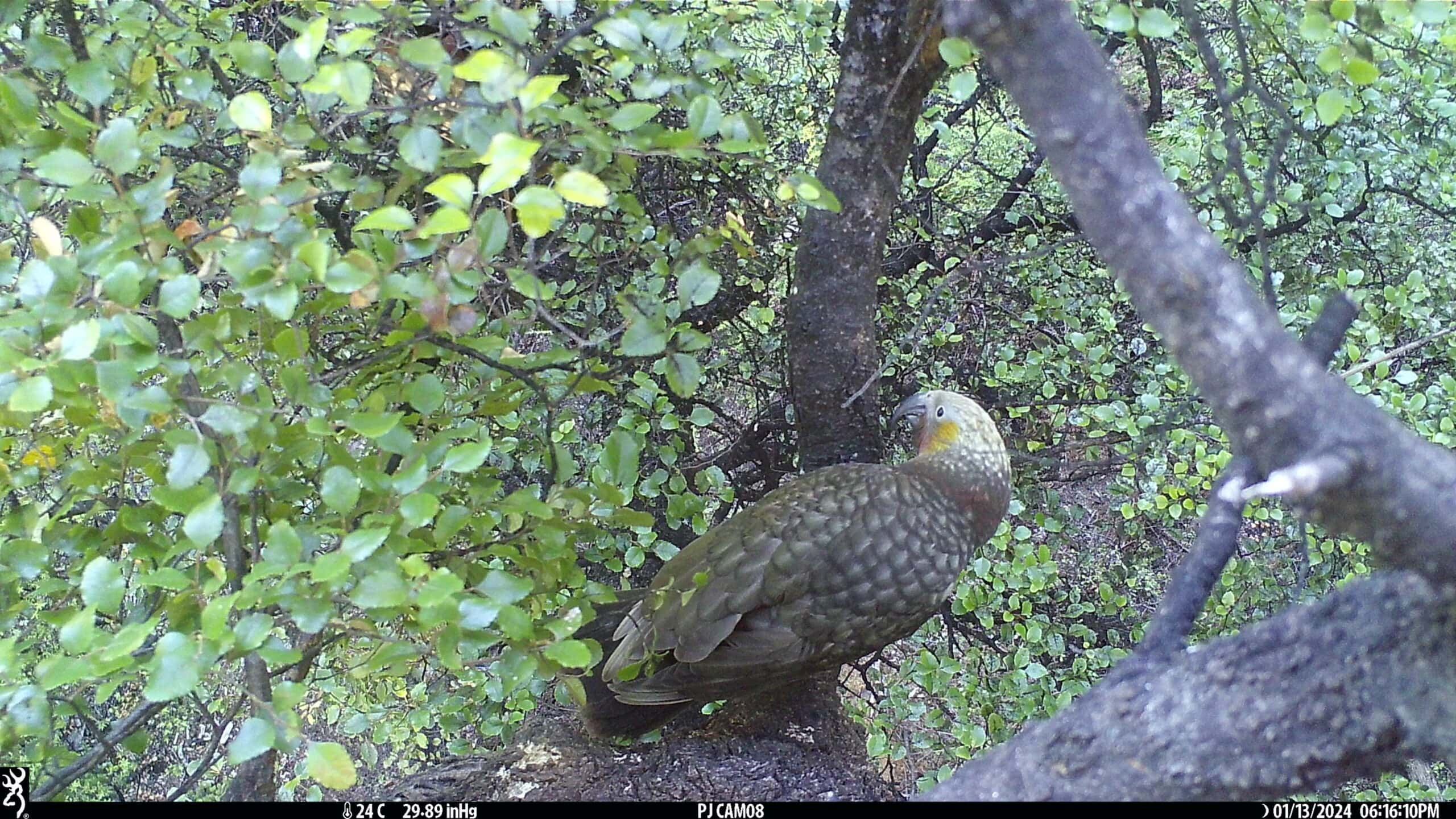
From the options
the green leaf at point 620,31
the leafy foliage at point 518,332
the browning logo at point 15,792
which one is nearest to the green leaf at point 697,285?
the leafy foliage at point 518,332

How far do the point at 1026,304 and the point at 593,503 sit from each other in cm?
173

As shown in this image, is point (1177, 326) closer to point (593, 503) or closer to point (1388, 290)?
point (593, 503)

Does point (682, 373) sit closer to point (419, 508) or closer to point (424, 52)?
point (419, 508)

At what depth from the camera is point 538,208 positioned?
106 centimetres

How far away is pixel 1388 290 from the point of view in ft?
7.59

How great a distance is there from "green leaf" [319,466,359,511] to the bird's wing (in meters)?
0.91

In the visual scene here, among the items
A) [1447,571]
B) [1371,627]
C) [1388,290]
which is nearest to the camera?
[1447,571]

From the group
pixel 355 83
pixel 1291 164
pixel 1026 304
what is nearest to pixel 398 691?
pixel 355 83

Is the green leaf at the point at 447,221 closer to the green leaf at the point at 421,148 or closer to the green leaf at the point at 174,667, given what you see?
the green leaf at the point at 421,148

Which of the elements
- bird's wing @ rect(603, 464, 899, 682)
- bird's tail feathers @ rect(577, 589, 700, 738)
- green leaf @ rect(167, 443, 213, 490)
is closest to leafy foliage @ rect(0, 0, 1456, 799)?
green leaf @ rect(167, 443, 213, 490)

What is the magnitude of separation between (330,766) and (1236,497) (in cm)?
104

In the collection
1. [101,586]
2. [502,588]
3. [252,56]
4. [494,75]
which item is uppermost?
[494,75]

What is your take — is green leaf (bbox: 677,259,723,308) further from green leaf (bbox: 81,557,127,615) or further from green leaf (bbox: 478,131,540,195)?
green leaf (bbox: 81,557,127,615)

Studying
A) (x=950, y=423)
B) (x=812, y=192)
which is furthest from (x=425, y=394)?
(x=950, y=423)
